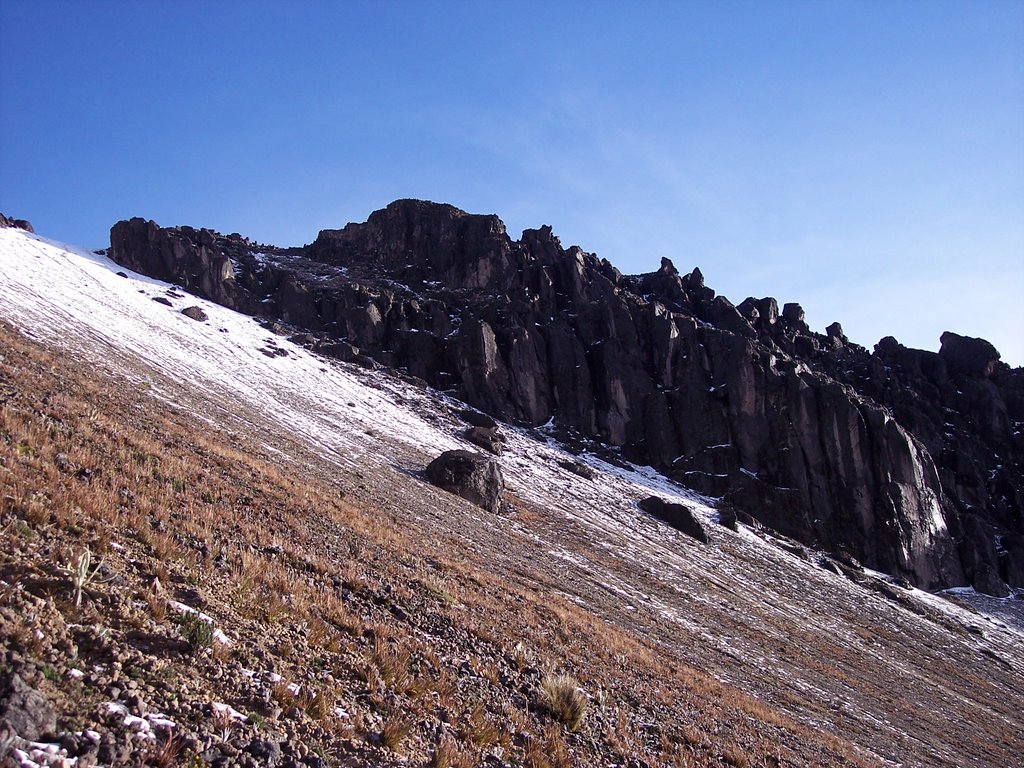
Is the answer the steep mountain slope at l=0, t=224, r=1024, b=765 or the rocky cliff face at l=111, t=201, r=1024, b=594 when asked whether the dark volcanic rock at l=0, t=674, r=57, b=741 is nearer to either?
the steep mountain slope at l=0, t=224, r=1024, b=765

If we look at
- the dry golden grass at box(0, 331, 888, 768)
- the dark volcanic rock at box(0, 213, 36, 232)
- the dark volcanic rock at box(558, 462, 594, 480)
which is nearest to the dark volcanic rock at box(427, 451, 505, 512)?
the dry golden grass at box(0, 331, 888, 768)

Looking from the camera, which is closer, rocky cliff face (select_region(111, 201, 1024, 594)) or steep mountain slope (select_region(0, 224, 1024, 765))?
steep mountain slope (select_region(0, 224, 1024, 765))

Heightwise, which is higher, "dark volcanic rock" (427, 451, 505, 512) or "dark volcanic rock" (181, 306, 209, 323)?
"dark volcanic rock" (181, 306, 209, 323)

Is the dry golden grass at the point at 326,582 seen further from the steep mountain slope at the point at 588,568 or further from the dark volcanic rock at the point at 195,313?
the dark volcanic rock at the point at 195,313

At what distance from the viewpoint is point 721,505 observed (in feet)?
186

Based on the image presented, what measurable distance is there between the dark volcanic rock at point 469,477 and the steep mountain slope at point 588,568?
1.27 metres

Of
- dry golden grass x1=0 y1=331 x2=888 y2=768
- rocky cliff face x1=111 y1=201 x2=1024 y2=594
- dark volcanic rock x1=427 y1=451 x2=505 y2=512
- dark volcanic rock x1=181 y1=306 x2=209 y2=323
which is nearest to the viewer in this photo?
dry golden grass x1=0 y1=331 x2=888 y2=768

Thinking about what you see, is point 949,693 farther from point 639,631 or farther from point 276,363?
point 276,363

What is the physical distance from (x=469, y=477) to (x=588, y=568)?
9.08 metres

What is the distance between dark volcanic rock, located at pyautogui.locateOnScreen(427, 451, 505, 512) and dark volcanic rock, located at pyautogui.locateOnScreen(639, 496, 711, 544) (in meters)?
16.1

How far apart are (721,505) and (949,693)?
27705 millimetres

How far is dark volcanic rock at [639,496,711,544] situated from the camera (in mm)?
42688

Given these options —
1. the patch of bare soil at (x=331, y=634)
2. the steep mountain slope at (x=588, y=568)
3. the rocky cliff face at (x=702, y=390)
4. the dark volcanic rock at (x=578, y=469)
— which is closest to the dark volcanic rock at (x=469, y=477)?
the steep mountain slope at (x=588, y=568)

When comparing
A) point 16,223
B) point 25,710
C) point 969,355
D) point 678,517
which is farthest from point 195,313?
point 969,355
